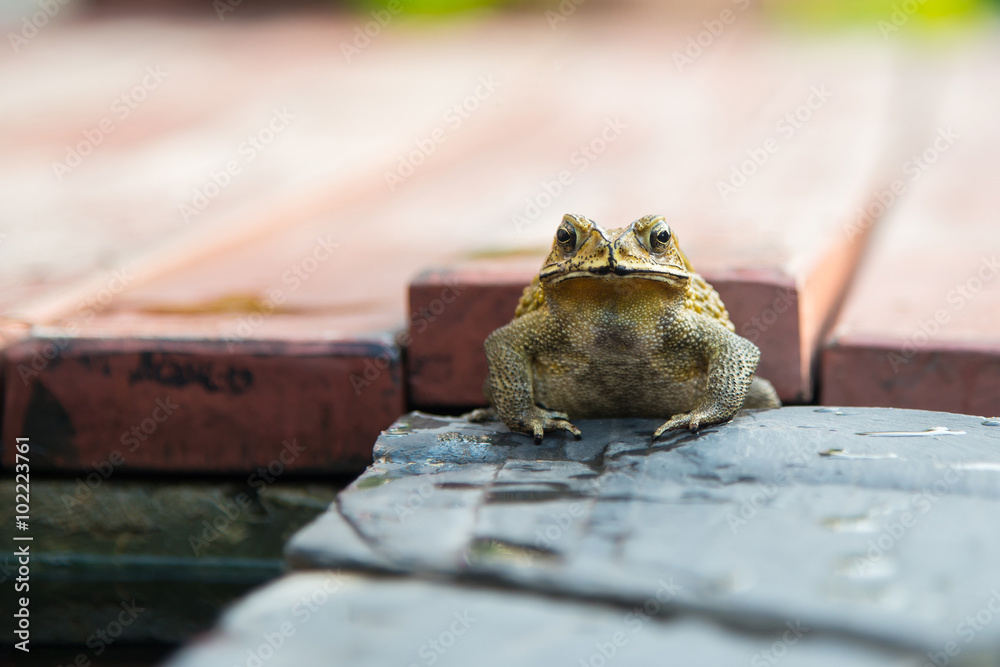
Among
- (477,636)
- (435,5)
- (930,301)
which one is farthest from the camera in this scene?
(435,5)

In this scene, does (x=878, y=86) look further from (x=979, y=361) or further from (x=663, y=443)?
(x=663, y=443)

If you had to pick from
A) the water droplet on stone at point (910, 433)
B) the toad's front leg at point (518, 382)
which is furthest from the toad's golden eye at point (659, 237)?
the water droplet on stone at point (910, 433)

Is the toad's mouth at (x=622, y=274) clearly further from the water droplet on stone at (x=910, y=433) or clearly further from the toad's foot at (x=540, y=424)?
the water droplet on stone at (x=910, y=433)

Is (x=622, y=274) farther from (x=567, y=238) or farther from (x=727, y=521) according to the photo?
(x=727, y=521)

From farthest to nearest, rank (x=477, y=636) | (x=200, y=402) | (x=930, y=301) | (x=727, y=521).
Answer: (x=930, y=301) → (x=200, y=402) → (x=727, y=521) → (x=477, y=636)

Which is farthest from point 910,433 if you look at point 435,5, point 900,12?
point 435,5

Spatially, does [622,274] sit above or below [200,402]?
above
